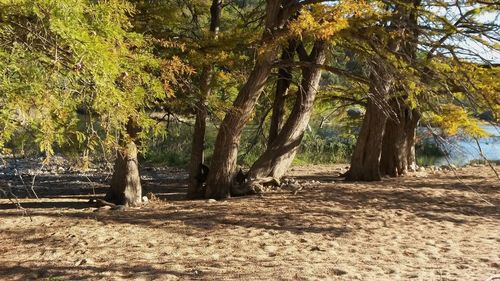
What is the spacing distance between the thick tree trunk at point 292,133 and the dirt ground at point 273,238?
43.2 inches

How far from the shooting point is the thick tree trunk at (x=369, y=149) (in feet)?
41.5

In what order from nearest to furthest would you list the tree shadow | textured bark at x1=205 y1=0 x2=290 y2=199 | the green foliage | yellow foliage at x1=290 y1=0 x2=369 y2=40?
the green foliage → the tree shadow → yellow foliage at x1=290 y1=0 x2=369 y2=40 → textured bark at x1=205 y1=0 x2=290 y2=199

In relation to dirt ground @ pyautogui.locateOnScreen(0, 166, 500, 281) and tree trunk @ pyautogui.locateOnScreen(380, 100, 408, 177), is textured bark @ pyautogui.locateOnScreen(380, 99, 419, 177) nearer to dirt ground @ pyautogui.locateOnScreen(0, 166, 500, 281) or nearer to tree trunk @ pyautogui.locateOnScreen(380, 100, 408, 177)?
tree trunk @ pyautogui.locateOnScreen(380, 100, 408, 177)

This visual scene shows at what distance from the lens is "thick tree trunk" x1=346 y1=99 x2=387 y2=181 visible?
41.5 ft

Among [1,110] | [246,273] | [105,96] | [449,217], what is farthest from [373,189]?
[1,110]

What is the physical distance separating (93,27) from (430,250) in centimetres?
484

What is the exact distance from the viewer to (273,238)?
7.21 m

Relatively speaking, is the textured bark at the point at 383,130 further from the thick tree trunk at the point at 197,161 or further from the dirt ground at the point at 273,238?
the thick tree trunk at the point at 197,161

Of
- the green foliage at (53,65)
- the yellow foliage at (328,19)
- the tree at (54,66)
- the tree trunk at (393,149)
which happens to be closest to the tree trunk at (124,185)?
the yellow foliage at (328,19)

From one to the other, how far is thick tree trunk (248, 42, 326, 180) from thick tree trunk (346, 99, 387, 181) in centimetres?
163

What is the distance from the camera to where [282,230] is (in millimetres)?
7676

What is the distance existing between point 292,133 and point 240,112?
241 cm

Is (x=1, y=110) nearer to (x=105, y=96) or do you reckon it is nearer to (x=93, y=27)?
(x=105, y=96)

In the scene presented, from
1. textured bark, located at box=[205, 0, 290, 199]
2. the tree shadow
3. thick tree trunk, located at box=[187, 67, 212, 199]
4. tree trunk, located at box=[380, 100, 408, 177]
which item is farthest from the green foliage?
tree trunk, located at box=[380, 100, 408, 177]
